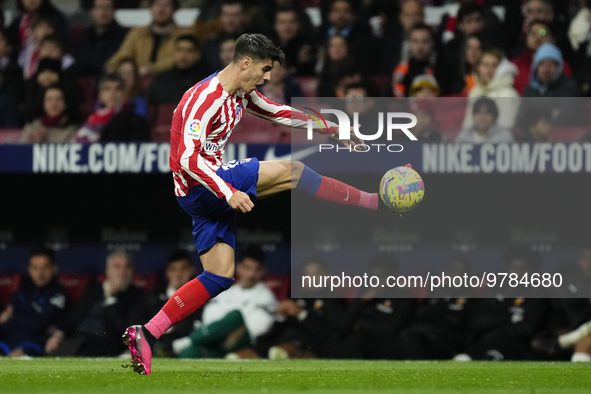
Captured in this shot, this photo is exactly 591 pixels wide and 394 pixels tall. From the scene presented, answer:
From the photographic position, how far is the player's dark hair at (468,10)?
945cm

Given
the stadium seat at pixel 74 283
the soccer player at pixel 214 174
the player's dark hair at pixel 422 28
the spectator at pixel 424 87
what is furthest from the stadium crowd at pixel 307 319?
the soccer player at pixel 214 174

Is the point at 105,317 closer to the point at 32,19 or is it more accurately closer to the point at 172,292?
the point at 172,292

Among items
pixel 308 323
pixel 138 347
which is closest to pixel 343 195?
pixel 138 347

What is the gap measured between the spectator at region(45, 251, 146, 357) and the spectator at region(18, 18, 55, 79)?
2415mm

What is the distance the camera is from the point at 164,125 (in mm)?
9180

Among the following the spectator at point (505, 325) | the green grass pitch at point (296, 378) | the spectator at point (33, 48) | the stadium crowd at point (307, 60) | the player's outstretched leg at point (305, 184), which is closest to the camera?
the green grass pitch at point (296, 378)

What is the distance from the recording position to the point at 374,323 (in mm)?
8375

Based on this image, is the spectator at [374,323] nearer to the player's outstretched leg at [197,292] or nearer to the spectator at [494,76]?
the spectator at [494,76]

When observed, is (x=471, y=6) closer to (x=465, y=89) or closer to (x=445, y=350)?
Result: (x=465, y=89)

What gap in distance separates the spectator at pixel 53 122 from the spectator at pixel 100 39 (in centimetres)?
104

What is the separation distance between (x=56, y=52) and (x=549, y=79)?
487cm

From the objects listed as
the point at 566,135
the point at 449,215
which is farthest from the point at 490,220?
the point at 566,135

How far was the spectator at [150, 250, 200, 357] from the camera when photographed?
864 cm

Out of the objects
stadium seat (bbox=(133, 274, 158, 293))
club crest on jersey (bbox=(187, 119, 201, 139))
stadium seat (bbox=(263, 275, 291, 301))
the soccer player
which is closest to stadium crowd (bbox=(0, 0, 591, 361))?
stadium seat (bbox=(133, 274, 158, 293))
